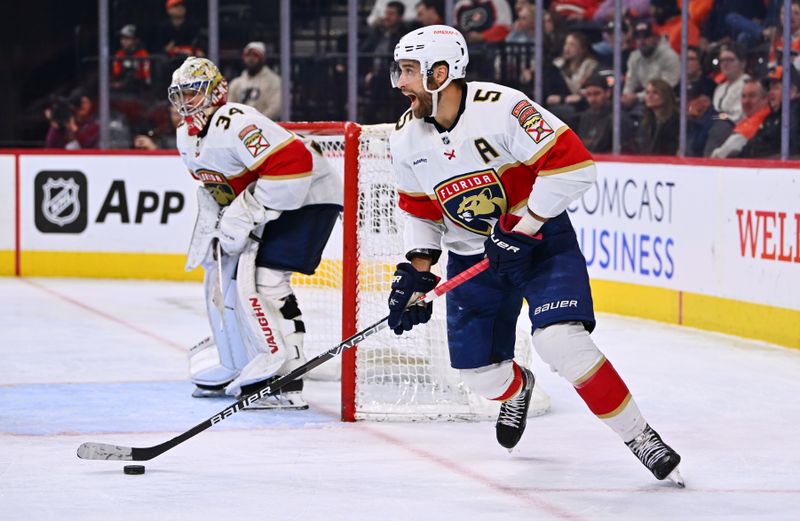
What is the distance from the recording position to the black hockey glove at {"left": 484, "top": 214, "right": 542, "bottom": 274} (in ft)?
12.0

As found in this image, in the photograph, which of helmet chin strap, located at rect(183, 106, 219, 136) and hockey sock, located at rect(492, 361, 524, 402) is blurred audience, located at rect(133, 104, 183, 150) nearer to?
helmet chin strap, located at rect(183, 106, 219, 136)

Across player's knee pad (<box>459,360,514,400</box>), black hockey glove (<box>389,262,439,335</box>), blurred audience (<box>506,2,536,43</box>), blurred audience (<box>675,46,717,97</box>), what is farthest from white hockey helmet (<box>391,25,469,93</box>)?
blurred audience (<box>506,2,536,43</box>)

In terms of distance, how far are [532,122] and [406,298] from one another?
59 cm

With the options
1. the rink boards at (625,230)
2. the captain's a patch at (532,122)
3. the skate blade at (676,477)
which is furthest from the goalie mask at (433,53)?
the rink boards at (625,230)

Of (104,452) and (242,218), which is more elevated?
(242,218)

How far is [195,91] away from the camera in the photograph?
4961 millimetres

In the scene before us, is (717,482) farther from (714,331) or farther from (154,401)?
(714,331)

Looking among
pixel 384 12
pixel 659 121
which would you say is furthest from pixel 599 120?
pixel 384 12

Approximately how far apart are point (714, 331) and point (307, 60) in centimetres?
360

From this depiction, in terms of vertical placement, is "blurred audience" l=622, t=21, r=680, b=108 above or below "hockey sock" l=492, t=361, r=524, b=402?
above

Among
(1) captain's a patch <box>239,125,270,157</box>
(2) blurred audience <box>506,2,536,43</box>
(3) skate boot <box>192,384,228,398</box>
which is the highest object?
(2) blurred audience <box>506,2,536,43</box>

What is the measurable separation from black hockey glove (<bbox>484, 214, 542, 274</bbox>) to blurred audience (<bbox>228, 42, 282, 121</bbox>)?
5.78m

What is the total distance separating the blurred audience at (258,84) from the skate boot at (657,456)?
5.98 m

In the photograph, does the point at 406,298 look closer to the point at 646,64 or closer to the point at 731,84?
the point at 731,84
